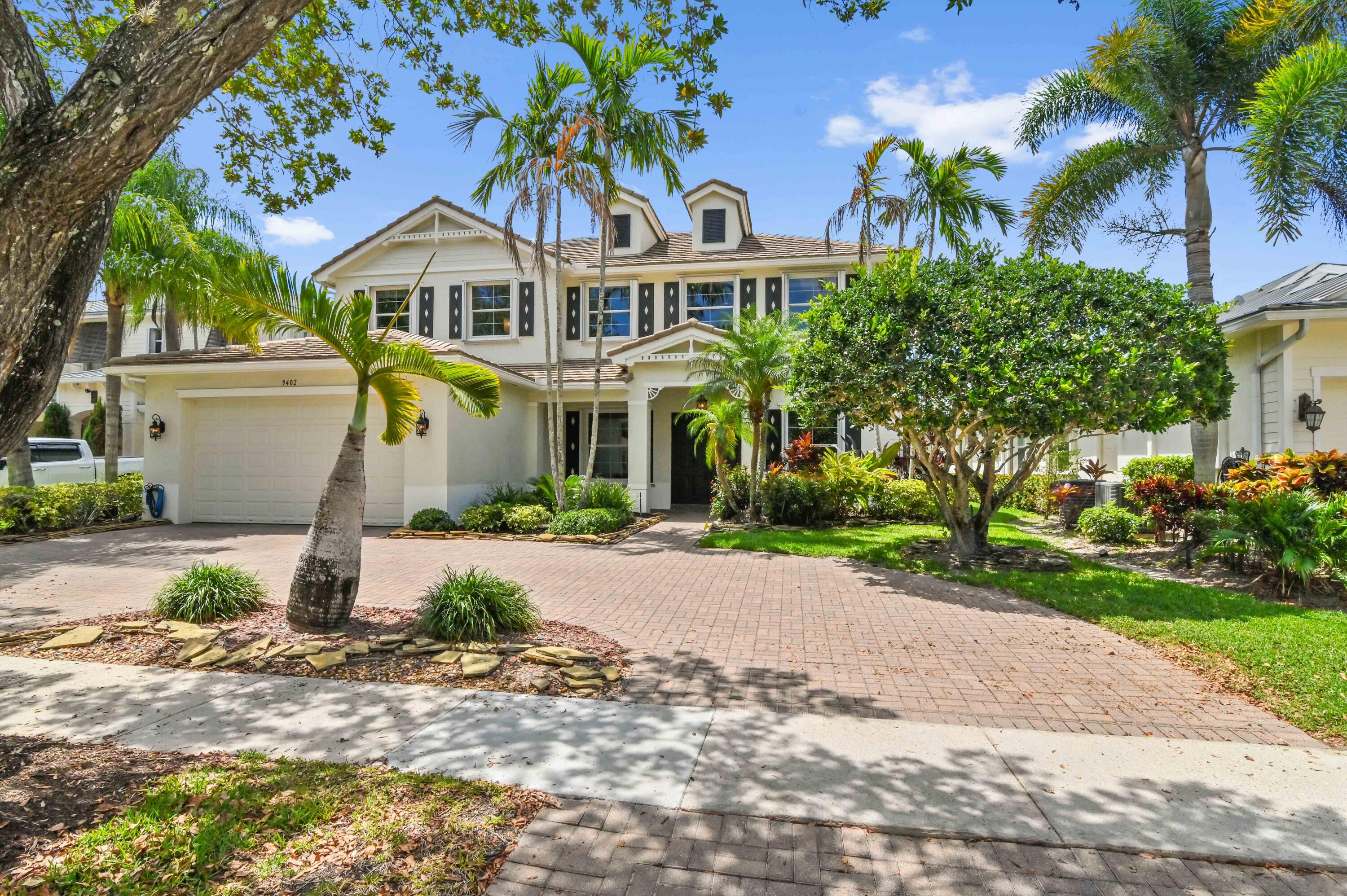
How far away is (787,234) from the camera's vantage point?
19.4 meters

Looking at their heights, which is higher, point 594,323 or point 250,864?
point 594,323

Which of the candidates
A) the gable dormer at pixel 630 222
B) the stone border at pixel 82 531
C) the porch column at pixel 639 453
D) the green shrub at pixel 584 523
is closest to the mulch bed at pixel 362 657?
the green shrub at pixel 584 523

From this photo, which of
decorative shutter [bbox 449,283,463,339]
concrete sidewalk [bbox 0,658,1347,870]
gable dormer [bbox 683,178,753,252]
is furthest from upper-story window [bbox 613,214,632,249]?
concrete sidewalk [bbox 0,658,1347,870]

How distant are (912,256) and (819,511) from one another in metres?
6.18

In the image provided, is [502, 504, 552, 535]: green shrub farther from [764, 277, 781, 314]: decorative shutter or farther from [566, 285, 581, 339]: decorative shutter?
[764, 277, 781, 314]: decorative shutter

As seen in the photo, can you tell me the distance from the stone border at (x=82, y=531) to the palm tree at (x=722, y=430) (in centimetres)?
1106

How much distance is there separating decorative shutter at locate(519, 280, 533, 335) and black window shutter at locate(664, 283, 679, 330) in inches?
135

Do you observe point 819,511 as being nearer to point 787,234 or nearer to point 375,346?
point 787,234

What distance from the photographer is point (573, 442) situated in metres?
18.0

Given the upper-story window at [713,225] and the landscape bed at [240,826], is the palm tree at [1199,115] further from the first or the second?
the landscape bed at [240,826]

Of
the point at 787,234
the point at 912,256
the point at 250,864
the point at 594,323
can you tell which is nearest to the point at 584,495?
the point at 594,323

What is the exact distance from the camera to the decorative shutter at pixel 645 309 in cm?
1820

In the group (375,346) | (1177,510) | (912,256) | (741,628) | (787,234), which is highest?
(787,234)

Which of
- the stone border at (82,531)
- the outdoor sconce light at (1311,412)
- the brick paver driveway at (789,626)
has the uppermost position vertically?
the outdoor sconce light at (1311,412)
